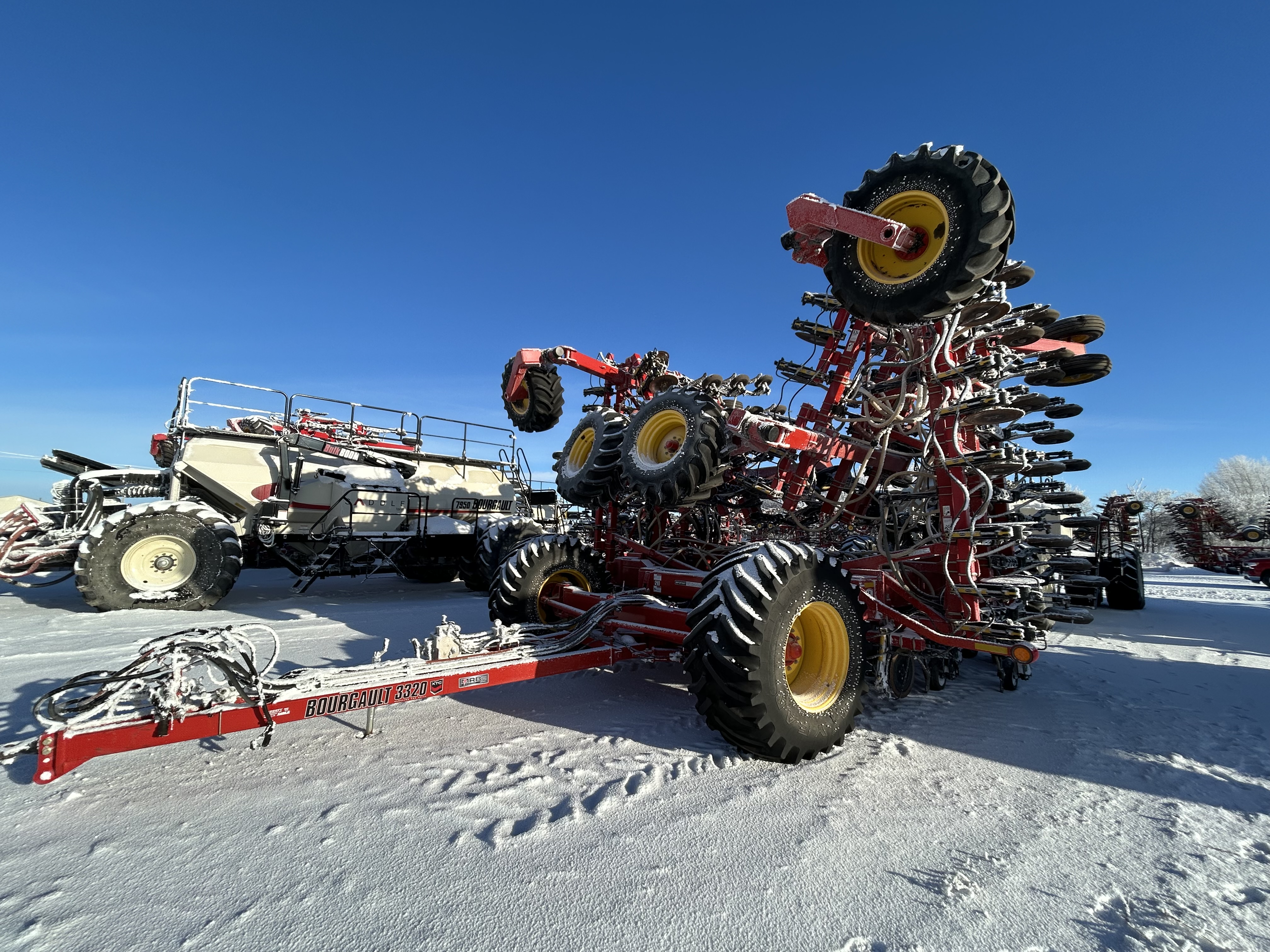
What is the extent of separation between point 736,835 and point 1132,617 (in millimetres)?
11700

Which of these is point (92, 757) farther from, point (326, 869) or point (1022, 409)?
point (1022, 409)

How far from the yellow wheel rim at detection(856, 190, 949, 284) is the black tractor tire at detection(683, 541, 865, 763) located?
2.00 meters

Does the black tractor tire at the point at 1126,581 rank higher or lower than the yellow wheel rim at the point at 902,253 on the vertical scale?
lower

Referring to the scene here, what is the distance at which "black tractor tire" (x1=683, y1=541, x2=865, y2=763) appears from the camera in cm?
332

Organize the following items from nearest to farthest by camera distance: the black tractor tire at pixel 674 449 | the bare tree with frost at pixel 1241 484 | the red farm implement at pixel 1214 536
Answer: the black tractor tire at pixel 674 449 < the red farm implement at pixel 1214 536 < the bare tree with frost at pixel 1241 484

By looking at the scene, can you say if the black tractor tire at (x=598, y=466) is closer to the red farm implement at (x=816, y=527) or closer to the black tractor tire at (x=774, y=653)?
the red farm implement at (x=816, y=527)

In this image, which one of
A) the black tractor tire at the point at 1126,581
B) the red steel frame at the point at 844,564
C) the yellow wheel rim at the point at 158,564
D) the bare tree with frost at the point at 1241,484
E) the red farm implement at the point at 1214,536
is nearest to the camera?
the red steel frame at the point at 844,564

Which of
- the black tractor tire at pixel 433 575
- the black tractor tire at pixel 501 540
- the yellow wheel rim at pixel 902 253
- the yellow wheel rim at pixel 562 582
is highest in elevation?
the yellow wheel rim at pixel 902 253

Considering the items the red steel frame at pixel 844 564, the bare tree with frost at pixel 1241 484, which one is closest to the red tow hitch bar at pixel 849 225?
the red steel frame at pixel 844 564

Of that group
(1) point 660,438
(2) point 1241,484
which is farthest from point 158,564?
(2) point 1241,484

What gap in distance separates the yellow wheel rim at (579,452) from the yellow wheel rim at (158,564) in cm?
574

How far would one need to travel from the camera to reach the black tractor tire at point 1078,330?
541 cm

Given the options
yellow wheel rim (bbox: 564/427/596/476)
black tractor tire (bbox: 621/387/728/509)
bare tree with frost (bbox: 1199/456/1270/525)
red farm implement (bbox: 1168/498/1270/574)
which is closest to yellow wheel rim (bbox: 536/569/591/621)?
yellow wheel rim (bbox: 564/427/596/476)

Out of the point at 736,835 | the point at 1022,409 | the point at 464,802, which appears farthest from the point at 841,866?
the point at 1022,409
